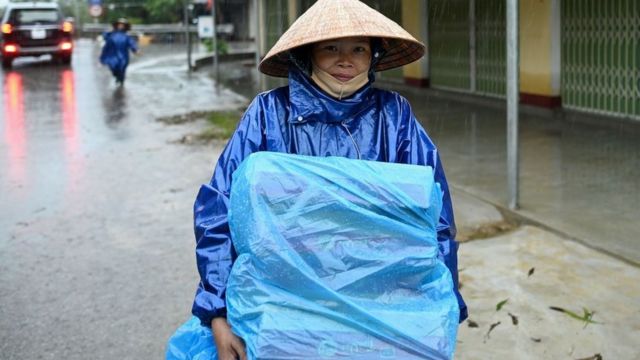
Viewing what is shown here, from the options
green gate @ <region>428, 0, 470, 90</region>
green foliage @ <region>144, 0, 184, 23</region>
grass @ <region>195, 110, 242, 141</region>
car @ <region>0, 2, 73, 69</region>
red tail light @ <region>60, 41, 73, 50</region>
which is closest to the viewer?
grass @ <region>195, 110, 242, 141</region>

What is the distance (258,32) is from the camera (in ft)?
49.5

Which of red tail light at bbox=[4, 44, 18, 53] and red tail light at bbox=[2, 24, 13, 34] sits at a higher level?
red tail light at bbox=[2, 24, 13, 34]

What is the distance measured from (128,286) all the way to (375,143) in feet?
10.2

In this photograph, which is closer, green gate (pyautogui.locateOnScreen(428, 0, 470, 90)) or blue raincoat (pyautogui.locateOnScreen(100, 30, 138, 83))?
green gate (pyautogui.locateOnScreen(428, 0, 470, 90))

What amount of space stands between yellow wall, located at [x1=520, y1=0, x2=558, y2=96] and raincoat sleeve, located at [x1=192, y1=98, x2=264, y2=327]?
31.0 ft

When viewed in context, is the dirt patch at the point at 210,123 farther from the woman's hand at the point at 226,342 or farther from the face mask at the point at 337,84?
the woman's hand at the point at 226,342

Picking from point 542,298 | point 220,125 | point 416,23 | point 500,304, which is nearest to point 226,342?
point 500,304

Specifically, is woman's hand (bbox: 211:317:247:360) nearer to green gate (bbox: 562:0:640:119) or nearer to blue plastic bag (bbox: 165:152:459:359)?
blue plastic bag (bbox: 165:152:459:359)

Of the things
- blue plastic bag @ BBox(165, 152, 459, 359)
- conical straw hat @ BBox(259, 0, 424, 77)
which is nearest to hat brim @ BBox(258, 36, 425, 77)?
conical straw hat @ BBox(259, 0, 424, 77)

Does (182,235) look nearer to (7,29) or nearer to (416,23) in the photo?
(416,23)

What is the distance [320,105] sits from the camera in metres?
2.37

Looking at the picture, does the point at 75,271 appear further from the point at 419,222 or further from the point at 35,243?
the point at 419,222

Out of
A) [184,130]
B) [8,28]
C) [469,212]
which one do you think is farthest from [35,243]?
[8,28]

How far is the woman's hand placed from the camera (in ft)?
6.95
